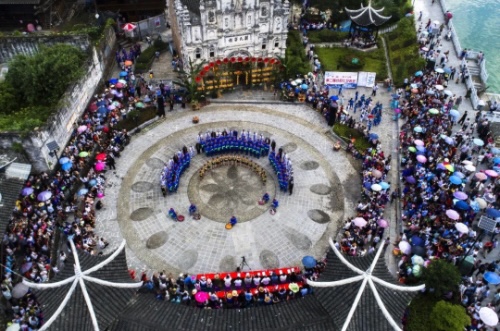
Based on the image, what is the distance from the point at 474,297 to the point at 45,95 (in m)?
41.2

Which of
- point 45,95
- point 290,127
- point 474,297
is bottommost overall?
point 474,297

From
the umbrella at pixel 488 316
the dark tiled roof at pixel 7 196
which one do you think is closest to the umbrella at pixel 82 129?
the dark tiled roof at pixel 7 196

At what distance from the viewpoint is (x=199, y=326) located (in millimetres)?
24203

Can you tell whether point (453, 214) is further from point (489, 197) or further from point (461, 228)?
point (489, 197)

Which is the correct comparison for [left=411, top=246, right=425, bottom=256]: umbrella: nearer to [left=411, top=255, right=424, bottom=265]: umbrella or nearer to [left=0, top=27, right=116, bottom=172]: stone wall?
[left=411, top=255, right=424, bottom=265]: umbrella

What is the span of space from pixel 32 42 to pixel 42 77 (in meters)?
8.86

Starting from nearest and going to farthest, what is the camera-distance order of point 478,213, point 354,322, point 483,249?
point 354,322
point 483,249
point 478,213

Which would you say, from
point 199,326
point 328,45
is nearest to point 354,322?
point 199,326

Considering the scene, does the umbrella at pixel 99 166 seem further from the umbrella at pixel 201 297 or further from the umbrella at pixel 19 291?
the umbrella at pixel 201 297

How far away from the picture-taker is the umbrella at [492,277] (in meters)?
28.7

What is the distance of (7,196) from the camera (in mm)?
31750

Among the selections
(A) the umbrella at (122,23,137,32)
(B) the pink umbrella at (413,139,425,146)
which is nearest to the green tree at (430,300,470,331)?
(B) the pink umbrella at (413,139,425,146)

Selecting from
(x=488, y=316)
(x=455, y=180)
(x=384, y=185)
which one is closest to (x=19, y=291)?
(x=384, y=185)

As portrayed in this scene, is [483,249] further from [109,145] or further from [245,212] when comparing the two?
[109,145]
